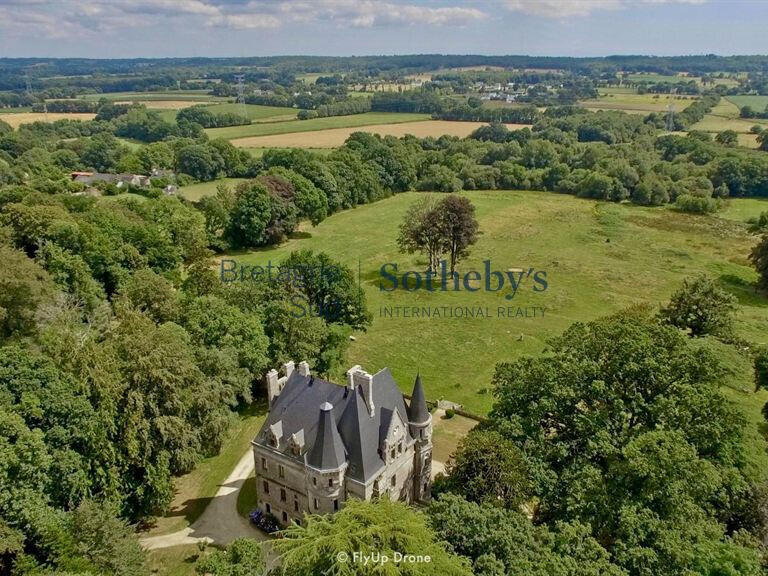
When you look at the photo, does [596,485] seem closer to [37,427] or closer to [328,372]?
[328,372]

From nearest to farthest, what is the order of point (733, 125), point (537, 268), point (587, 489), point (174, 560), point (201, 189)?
1. point (587, 489)
2. point (174, 560)
3. point (537, 268)
4. point (201, 189)
5. point (733, 125)

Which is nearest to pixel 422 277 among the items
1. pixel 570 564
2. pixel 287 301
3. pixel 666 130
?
pixel 287 301

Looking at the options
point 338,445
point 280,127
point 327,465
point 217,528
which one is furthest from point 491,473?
point 280,127

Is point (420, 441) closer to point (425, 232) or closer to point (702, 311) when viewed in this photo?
point (702, 311)

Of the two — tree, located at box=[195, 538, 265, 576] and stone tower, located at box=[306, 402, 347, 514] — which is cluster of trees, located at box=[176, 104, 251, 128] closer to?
stone tower, located at box=[306, 402, 347, 514]

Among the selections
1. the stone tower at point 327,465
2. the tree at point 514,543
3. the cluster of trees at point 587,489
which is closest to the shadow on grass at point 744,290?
the cluster of trees at point 587,489

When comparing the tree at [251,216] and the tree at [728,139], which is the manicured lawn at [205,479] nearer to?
the tree at [251,216]
